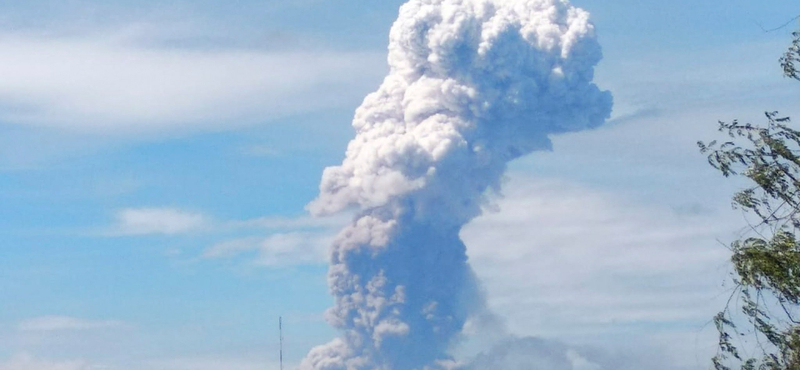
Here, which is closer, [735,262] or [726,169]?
[735,262]

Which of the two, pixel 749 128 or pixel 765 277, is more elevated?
pixel 749 128

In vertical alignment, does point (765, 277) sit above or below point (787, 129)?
below

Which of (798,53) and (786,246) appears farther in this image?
(798,53)

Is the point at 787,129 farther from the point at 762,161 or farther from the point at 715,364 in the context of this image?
the point at 715,364

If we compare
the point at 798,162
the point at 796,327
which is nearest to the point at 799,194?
the point at 798,162

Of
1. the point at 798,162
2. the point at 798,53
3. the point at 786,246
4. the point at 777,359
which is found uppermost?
the point at 798,53

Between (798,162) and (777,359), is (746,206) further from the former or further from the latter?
(777,359)

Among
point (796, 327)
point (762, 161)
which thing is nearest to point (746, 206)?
point (762, 161)
